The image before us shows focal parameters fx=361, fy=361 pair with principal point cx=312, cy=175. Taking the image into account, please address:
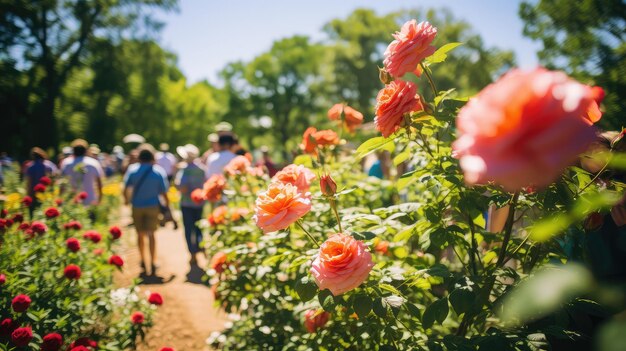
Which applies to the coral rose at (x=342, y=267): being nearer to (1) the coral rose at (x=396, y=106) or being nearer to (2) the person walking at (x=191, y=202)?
(1) the coral rose at (x=396, y=106)

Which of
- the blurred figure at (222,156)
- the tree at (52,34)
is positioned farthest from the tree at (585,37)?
the tree at (52,34)

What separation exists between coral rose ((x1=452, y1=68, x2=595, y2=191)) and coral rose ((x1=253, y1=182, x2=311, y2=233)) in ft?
2.81

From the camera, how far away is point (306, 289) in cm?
142

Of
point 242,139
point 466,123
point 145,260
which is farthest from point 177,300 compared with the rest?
point 242,139

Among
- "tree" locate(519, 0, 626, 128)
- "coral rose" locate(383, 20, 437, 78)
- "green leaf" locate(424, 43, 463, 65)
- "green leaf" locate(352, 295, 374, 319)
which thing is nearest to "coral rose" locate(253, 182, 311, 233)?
"green leaf" locate(352, 295, 374, 319)

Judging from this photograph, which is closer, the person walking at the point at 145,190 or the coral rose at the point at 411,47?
the coral rose at the point at 411,47

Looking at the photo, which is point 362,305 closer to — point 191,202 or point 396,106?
point 396,106

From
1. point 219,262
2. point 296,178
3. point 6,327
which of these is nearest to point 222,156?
point 219,262

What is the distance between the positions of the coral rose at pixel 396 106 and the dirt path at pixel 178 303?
7.24 feet

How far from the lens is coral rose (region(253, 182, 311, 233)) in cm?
130

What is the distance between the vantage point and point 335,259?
119cm

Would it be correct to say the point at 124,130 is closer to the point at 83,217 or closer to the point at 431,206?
the point at 83,217

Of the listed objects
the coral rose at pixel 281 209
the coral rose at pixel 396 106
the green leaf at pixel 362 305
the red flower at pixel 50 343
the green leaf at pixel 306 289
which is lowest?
the red flower at pixel 50 343

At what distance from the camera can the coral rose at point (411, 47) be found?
1.29 metres
